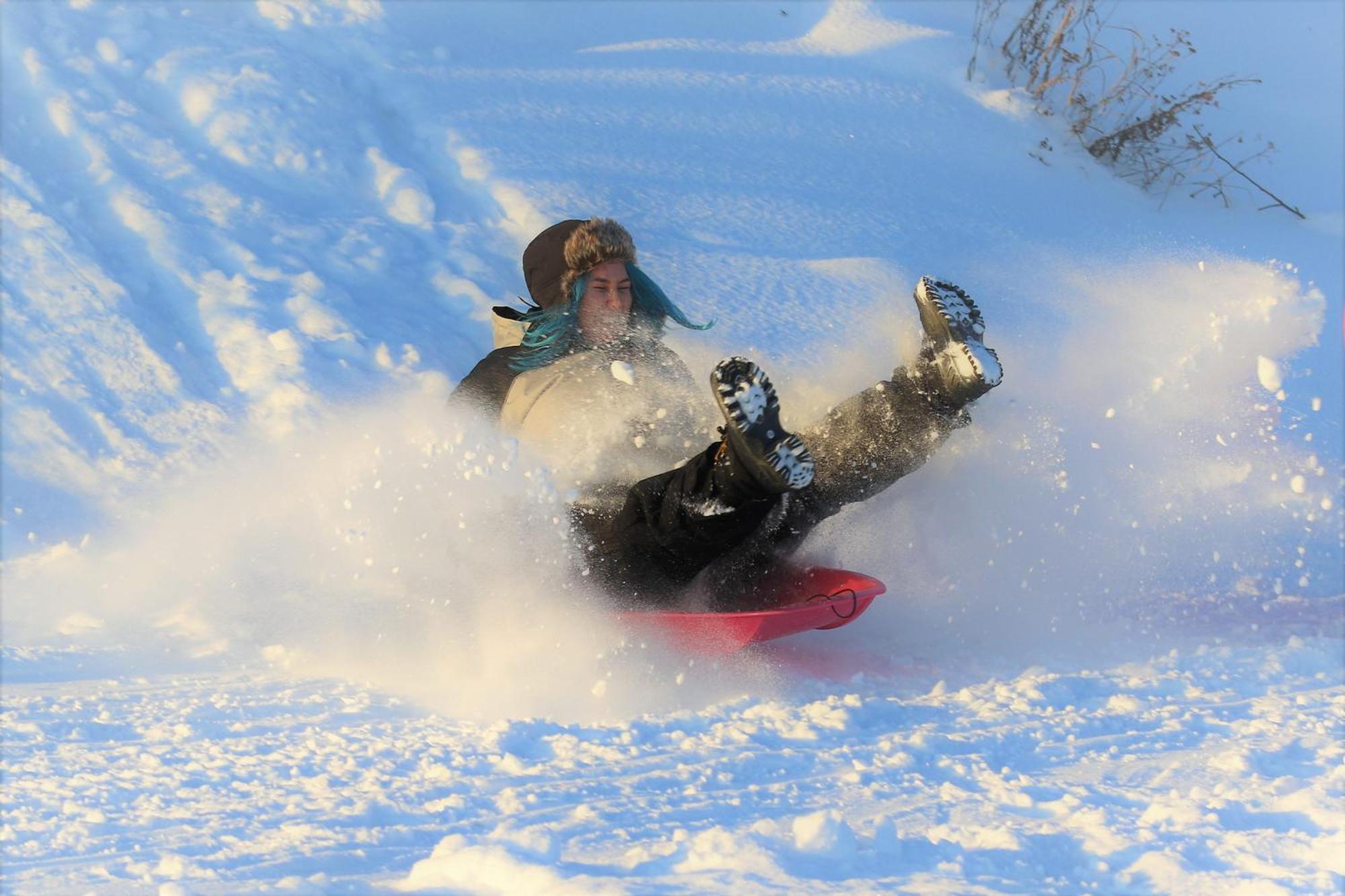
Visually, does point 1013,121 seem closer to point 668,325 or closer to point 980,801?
point 668,325

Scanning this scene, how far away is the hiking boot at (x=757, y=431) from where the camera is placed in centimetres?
209

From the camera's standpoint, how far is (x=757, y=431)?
2090mm

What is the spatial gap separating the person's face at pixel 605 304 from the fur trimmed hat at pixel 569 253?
0.09 feet

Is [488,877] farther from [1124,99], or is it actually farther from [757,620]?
[1124,99]

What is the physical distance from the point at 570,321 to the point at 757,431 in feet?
3.09

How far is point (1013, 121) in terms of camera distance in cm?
510

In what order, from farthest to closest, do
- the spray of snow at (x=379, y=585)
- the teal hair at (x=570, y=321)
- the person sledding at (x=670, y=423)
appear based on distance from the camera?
1. the teal hair at (x=570, y=321)
2. the spray of snow at (x=379, y=585)
3. the person sledding at (x=670, y=423)

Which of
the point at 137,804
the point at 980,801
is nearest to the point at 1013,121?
the point at 980,801

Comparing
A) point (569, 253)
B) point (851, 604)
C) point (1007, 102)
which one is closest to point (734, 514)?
point (851, 604)

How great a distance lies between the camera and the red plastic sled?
7.88ft

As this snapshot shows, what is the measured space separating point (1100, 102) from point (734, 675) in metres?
3.91

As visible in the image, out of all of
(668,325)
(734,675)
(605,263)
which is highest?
(668,325)

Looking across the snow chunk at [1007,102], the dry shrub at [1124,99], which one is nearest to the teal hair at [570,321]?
the snow chunk at [1007,102]

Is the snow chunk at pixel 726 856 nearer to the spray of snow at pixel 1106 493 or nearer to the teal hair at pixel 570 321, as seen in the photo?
the spray of snow at pixel 1106 493
